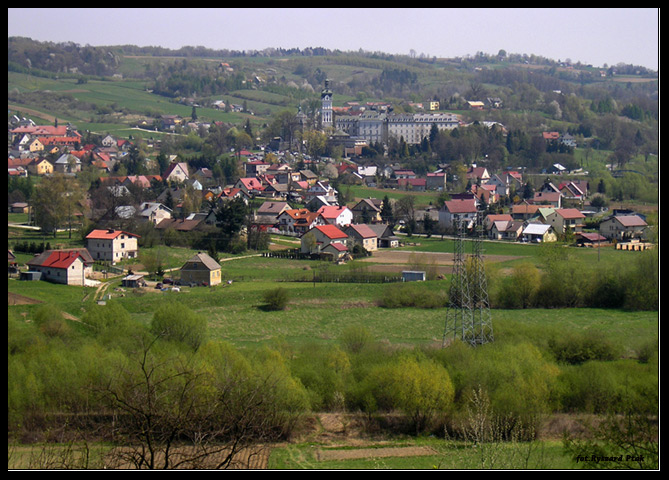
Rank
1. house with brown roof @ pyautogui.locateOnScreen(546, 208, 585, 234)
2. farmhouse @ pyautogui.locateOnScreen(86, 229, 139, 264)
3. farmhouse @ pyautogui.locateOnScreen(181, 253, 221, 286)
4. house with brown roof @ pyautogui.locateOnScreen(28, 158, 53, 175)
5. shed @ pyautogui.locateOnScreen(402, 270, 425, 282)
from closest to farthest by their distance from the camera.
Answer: farmhouse @ pyautogui.locateOnScreen(181, 253, 221, 286), shed @ pyautogui.locateOnScreen(402, 270, 425, 282), farmhouse @ pyautogui.locateOnScreen(86, 229, 139, 264), house with brown roof @ pyautogui.locateOnScreen(546, 208, 585, 234), house with brown roof @ pyautogui.locateOnScreen(28, 158, 53, 175)

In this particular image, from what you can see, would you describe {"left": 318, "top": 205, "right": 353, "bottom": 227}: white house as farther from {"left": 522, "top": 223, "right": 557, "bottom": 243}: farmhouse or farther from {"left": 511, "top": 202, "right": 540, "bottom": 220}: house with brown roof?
{"left": 511, "top": 202, "right": 540, "bottom": 220}: house with brown roof

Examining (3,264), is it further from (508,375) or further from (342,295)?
(342,295)

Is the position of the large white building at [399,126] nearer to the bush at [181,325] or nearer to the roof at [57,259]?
the roof at [57,259]

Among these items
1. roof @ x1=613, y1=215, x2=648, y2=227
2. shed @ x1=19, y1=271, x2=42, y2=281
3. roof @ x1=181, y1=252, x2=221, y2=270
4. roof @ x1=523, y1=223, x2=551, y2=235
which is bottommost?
shed @ x1=19, y1=271, x2=42, y2=281

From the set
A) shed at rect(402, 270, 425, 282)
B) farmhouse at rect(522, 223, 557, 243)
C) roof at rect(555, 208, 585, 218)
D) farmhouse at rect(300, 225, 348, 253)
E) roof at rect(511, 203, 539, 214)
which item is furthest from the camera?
roof at rect(511, 203, 539, 214)

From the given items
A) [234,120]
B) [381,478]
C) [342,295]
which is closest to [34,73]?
[234,120]

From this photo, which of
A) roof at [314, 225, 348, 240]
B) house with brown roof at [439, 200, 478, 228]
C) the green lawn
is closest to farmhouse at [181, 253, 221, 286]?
roof at [314, 225, 348, 240]

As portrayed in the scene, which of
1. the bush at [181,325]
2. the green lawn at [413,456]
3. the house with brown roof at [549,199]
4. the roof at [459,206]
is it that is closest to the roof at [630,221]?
the roof at [459,206]

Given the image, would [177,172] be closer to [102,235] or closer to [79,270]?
[102,235]
